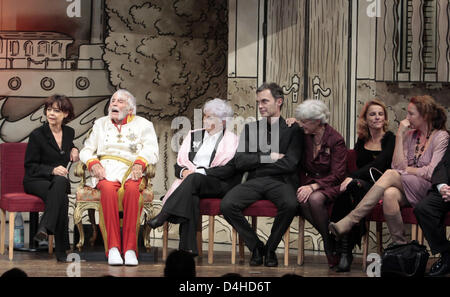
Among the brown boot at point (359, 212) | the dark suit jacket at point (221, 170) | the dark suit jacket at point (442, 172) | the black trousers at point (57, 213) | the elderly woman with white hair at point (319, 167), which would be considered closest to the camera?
the dark suit jacket at point (442, 172)

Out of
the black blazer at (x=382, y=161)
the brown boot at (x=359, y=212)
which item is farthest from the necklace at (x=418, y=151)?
the brown boot at (x=359, y=212)

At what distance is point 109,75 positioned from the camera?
28.7 feet

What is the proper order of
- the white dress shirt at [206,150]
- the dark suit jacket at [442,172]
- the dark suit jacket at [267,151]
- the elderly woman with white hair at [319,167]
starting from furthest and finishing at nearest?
the white dress shirt at [206,150]
the dark suit jacket at [267,151]
the elderly woman with white hair at [319,167]
the dark suit jacket at [442,172]

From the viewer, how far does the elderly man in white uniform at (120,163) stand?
21.7 ft

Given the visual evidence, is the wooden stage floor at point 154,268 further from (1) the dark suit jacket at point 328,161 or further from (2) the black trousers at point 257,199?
(1) the dark suit jacket at point 328,161

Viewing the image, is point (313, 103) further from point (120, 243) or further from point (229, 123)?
point (120, 243)

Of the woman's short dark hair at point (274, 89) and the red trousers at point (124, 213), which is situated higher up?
the woman's short dark hair at point (274, 89)

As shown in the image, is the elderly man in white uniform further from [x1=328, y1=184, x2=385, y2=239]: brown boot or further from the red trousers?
[x1=328, y1=184, x2=385, y2=239]: brown boot

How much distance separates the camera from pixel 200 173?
688 centimetres

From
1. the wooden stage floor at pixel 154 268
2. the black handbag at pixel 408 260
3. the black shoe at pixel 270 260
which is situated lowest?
the wooden stage floor at pixel 154 268

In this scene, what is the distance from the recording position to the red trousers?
6594 mm

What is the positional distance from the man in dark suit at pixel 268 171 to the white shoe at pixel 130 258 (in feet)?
2.57
